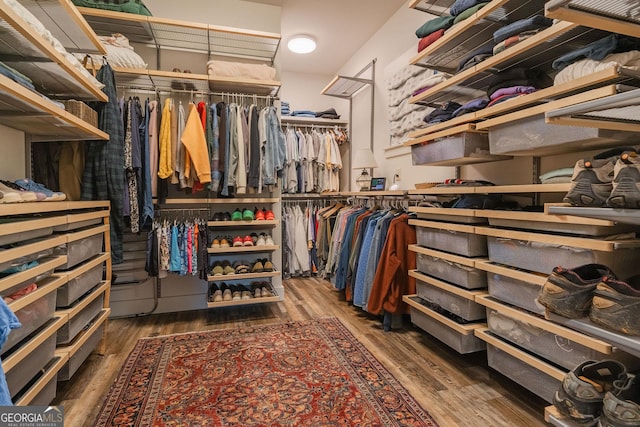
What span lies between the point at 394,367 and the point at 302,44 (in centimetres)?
362

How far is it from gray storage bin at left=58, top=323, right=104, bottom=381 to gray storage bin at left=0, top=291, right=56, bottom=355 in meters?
0.37

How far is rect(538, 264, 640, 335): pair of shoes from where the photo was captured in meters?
0.80

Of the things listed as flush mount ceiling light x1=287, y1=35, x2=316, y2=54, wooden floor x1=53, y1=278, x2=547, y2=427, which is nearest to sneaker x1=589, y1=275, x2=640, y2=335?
wooden floor x1=53, y1=278, x2=547, y2=427

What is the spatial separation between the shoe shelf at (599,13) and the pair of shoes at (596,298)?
67 centimetres

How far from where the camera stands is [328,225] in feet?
13.0

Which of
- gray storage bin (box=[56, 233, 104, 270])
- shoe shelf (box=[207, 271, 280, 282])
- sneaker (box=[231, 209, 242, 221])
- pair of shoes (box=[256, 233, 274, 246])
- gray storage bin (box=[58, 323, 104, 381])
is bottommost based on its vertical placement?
gray storage bin (box=[58, 323, 104, 381])

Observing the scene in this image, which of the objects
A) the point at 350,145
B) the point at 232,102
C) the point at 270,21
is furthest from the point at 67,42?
the point at 350,145

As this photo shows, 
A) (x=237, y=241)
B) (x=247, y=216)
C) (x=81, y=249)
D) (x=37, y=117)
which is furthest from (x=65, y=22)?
(x=237, y=241)

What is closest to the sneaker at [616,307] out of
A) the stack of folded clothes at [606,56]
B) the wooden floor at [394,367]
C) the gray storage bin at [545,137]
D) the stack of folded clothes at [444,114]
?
the gray storage bin at [545,137]

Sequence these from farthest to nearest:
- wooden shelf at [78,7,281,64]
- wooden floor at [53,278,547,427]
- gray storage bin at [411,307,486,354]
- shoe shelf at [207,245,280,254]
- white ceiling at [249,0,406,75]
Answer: white ceiling at [249,0,406,75]
shoe shelf at [207,245,280,254]
wooden shelf at [78,7,281,64]
gray storage bin at [411,307,486,354]
wooden floor at [53,278,547,427]

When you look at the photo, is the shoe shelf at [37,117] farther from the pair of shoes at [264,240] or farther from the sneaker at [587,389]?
the sneaker at [587,389]

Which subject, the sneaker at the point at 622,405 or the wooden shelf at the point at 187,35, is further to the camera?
the wooden shelf at the point at 187,35

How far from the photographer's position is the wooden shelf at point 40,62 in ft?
4.44

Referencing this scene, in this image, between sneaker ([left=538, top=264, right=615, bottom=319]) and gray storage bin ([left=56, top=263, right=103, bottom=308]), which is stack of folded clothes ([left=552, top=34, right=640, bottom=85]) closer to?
sneaker ([left=538, top=264, right=615, bottom=319])
